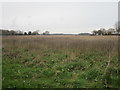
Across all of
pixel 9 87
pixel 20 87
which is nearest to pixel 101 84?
pixel 20 87

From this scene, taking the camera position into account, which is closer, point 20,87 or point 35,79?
point 20,87

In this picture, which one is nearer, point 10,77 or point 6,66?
point 10,77

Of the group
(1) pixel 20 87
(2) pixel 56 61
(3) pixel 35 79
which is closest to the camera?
(1) pixel 20 87

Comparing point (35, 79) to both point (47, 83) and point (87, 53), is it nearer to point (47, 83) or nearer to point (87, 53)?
point (47, 83)

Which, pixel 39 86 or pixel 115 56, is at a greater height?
pixel 115 56

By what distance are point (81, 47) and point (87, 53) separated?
136 centimetres

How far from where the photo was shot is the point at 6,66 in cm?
751

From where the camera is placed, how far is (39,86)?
17.2 feet

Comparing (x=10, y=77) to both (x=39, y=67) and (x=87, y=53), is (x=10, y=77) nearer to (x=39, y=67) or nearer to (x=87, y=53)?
(x=39, y=67)

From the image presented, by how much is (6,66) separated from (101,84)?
4.73 meters

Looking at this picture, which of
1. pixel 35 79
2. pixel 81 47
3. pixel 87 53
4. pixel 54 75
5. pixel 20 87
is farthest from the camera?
pixel 81 47

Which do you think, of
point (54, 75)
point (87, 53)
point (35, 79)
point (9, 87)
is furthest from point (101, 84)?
point (87, 53)

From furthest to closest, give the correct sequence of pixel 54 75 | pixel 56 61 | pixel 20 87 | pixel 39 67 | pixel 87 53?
pixel 87 53 < pixel 56 61 < pixel 39 67 < pixel 54 75 < pixel 20 87

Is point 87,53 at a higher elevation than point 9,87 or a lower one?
higher
